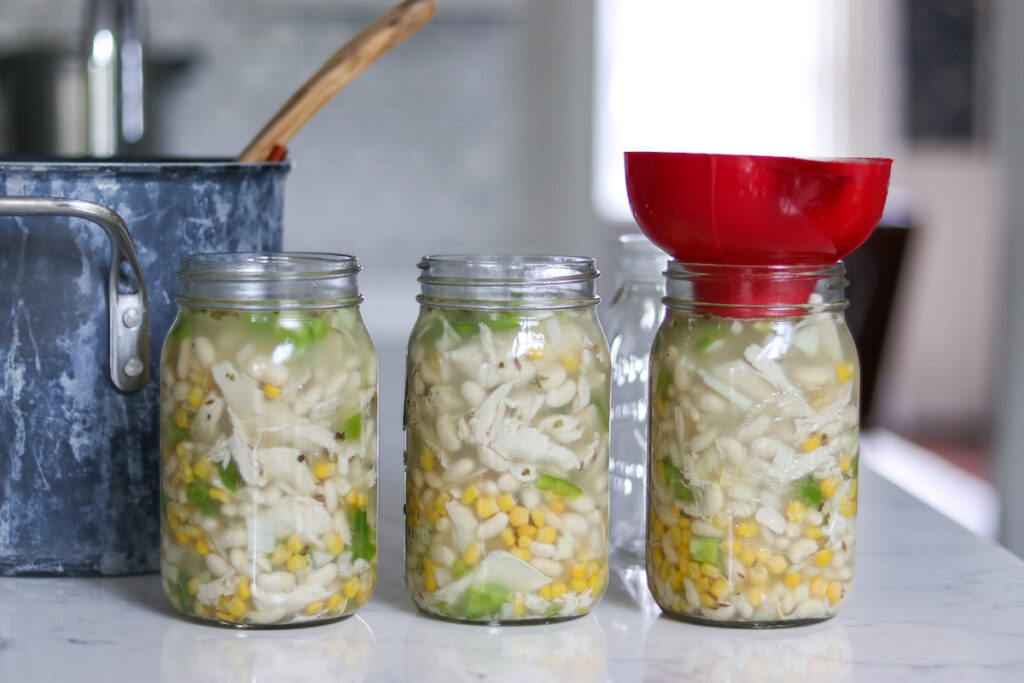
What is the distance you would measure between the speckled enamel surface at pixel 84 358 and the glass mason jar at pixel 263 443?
0.10m

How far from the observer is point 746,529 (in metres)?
0.69

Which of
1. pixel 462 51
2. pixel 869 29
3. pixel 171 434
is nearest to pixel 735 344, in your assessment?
pixel 171 434

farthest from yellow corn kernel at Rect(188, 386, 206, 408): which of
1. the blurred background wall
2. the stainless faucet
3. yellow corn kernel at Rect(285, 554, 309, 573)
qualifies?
the blurred background wall

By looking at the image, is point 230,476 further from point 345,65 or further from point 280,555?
point 345,65

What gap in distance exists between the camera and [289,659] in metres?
0.64

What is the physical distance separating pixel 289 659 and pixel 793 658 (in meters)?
0.28

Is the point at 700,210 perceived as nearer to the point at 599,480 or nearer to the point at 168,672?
the point at 599,480

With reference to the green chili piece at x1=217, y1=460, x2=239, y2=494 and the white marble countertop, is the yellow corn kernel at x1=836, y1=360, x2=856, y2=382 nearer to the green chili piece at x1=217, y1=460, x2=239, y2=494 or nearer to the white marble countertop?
the white marble countertop

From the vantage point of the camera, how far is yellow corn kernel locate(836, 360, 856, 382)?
698 mm

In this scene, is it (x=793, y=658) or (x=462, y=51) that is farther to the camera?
(x=462, y=51)

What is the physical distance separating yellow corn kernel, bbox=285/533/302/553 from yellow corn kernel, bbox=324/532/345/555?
0.05 ft

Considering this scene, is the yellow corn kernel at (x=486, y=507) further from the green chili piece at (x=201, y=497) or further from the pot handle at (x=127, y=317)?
the pot handle at (x=127, y=317)

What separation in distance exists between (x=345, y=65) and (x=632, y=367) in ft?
1.03

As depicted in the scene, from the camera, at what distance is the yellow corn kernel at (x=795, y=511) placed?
69 cm
